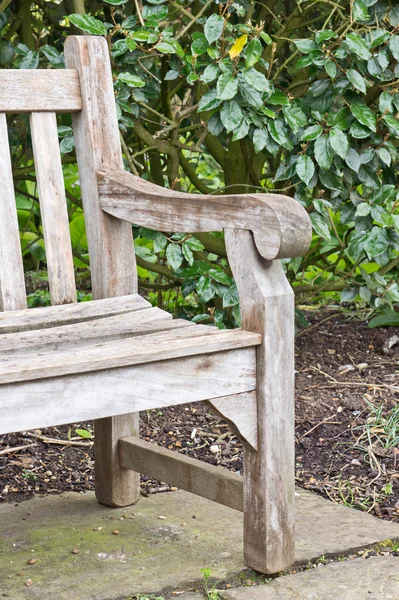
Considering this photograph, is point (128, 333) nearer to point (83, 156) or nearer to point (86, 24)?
point (83, 156)

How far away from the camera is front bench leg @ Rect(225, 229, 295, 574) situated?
188cm

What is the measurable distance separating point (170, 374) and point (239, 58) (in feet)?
4.10

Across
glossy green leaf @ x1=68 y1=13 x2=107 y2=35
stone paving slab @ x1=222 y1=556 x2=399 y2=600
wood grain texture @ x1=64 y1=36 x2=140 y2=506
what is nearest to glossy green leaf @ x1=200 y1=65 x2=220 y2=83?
glossy green leaf @ x1=68 y1=13 x2=107 y2=35

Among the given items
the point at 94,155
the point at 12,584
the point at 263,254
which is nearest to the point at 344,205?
the point at 94,155

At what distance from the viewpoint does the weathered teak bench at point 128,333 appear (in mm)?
1706

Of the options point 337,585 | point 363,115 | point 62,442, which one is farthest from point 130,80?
point 337,585

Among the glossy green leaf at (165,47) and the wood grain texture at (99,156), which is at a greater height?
the glossy green leaf at (165,47)

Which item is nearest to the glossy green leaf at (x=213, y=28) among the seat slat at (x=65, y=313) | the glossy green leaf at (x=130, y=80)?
the glossy green leaf at (x=130, y=80)

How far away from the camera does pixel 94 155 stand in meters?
2.28

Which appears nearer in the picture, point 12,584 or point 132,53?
point 12,584

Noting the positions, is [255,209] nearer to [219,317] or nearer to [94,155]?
[94,155]

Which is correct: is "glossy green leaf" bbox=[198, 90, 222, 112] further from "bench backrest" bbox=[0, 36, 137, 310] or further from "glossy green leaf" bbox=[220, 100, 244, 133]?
"bench backrest" bbox=[0, 36, 137, 310]

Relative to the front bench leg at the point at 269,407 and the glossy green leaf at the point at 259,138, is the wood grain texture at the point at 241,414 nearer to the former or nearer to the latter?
the front bench leg at the point at 269,407

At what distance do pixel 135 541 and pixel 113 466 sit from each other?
24 cm
